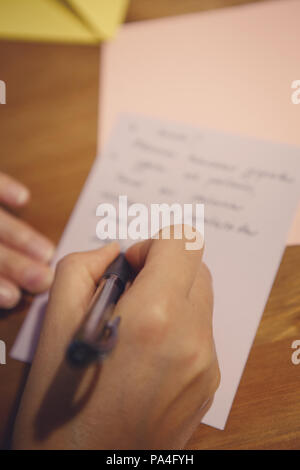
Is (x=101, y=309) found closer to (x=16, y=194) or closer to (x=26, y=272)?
(x=26, y=272)

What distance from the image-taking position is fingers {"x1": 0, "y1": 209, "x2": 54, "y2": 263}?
487 millimetres

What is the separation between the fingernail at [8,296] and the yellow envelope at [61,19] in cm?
50

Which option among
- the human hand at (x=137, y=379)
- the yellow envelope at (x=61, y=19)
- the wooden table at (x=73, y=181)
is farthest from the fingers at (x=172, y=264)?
the yellow envelope at (x=61, y=19)

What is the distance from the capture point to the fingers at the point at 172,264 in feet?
1.07

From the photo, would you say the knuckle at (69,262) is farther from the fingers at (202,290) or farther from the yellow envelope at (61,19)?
the yellow envelope at (61,19)

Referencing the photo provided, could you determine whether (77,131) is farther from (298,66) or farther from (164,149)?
(298,66)

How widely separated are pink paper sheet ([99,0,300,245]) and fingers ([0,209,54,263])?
20 cm

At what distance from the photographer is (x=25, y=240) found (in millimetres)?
492

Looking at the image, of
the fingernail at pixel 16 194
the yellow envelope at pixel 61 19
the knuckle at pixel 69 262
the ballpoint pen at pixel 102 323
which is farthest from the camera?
the yellow envelope at pixel 61 19

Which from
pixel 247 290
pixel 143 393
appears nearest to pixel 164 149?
pixel 247 290

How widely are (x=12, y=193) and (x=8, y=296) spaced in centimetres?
17

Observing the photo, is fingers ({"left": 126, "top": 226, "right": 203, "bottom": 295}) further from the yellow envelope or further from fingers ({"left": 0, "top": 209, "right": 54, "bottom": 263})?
the yellow envelope

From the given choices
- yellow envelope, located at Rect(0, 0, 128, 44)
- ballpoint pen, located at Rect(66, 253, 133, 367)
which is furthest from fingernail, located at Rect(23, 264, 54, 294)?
yellow envelope, located at Rect(0, 0, 128, 44)

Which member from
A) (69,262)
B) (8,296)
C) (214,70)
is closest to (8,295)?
(8,296)
